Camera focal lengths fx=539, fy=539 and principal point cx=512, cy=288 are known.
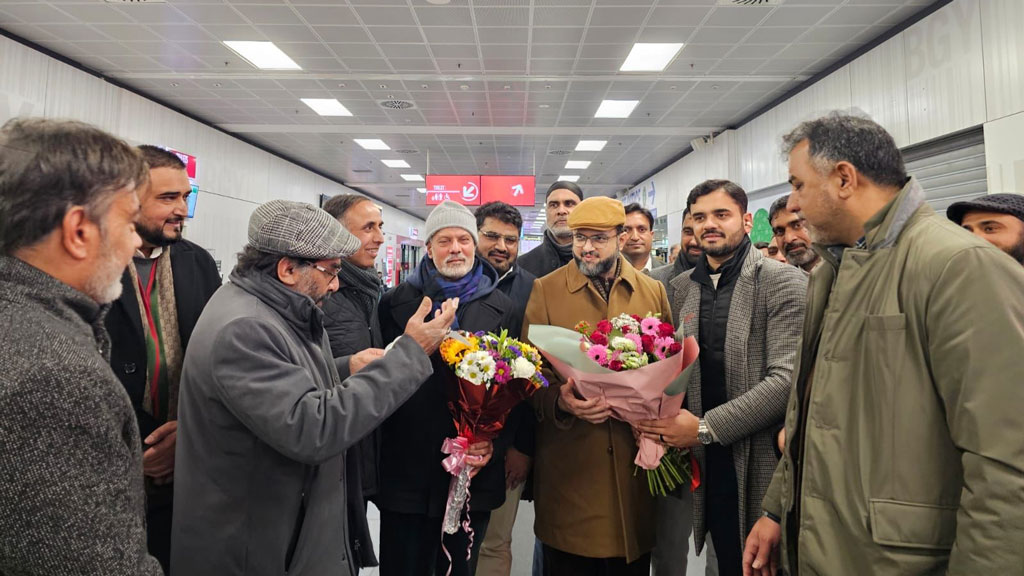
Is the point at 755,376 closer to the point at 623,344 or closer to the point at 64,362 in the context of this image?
the point at 623,344

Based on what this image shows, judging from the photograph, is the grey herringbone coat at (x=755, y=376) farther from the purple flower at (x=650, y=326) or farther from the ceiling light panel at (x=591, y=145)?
the ceiling light panel at (x=591, y=145)

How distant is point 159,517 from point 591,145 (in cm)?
1115

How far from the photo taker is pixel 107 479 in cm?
82

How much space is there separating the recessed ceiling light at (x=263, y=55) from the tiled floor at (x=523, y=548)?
5897 mm

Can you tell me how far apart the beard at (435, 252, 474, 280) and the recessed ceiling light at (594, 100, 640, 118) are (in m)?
7.47

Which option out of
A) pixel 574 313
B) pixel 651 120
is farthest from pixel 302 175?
pixel 574 313

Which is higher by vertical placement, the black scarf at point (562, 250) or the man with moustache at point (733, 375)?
the black scarf at point (562, 250)

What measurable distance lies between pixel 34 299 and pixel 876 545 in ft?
5.40

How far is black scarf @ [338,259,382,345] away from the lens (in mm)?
2520

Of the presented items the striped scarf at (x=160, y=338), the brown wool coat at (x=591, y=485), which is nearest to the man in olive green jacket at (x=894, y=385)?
the brown wool coat at (x=591, y=485)

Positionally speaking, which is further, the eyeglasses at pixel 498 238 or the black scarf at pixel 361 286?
the eyeglasses at pixel 498 238

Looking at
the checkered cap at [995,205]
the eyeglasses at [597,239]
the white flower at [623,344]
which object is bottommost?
the white flower at [623,344]

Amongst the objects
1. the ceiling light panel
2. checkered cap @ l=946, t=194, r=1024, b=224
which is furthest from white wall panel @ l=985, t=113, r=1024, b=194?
the ceiling light panel

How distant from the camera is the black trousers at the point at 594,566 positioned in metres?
2.06
